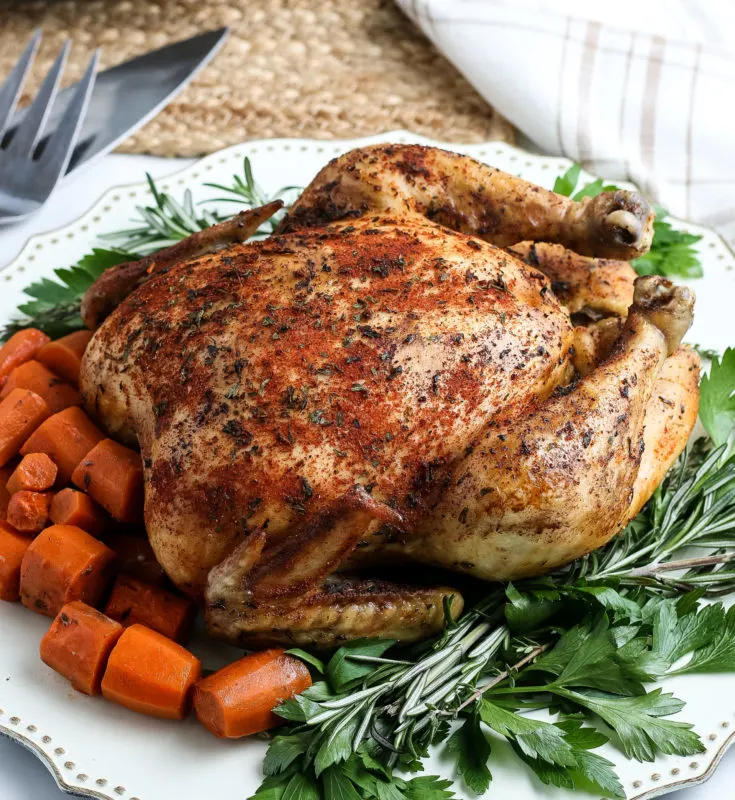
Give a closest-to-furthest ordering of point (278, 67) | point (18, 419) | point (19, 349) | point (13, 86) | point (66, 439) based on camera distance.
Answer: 1. point (66, 439)
2. point (18, 419)
3. point (19, 349)
4. point (13, 86)
5. point (278, 67)

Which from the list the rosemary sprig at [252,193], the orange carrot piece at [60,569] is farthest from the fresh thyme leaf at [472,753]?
the rosemary sprig at [252,193]

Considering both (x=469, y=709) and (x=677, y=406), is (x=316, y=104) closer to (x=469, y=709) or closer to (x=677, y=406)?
(x=677, y=406)

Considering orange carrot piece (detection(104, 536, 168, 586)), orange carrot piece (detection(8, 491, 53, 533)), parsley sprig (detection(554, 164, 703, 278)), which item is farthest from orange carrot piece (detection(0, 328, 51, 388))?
parsley sprig (detection(554, 164, 703, 278))

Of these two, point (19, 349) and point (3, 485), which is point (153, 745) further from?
point (19, 349)

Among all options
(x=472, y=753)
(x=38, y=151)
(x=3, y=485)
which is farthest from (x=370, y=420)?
(x=38, y=151)

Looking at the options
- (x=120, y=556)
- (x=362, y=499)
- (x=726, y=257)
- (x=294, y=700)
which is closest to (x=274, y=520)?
(x=362, y=499)

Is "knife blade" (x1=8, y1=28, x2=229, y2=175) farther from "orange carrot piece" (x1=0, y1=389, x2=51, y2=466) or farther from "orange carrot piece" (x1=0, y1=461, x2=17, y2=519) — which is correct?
"orange carrot piece" (x1=0, y1=461, x2=17, y2=519)
